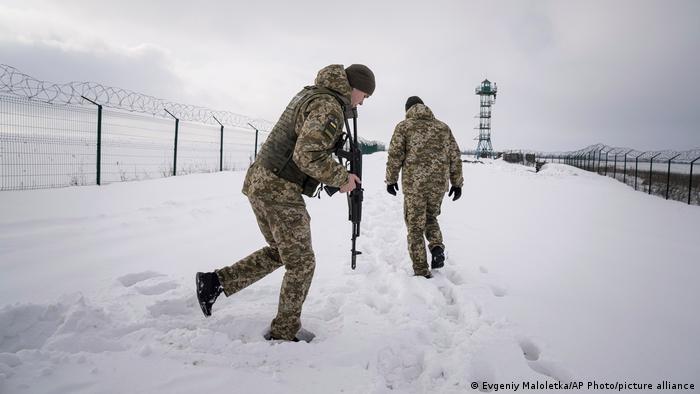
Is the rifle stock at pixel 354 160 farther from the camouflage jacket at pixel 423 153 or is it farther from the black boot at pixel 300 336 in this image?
the camouflage jacket at pixel 423 153

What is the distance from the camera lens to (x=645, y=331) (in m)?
2.64

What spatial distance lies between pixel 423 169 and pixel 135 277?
311 centimetres

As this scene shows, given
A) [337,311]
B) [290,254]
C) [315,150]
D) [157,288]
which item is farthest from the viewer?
[157,288]

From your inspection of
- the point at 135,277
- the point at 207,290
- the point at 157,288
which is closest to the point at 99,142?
the point at 135,277

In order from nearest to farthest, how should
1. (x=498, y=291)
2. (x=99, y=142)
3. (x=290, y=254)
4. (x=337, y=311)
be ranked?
1. (x=290, y=254)
2. (x=337, y=311)
3. (x=498, y=291)
4. (x=99, y=142)

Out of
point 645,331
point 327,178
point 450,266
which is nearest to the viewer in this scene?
point 327,178

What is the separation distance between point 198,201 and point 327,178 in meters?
5.76

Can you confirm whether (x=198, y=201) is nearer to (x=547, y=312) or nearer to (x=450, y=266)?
(x=450, y=266)

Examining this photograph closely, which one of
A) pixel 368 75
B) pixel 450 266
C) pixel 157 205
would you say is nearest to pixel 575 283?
pixel 450 266

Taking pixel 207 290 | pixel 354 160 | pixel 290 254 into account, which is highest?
pixel 354 160

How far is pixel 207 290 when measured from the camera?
2.49 m

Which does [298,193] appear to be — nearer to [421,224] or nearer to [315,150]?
[315,150]

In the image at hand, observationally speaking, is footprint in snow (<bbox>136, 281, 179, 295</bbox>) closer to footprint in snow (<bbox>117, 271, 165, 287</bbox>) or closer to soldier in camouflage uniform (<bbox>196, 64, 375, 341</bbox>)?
footprint in snow (<bbox>117, 271, 165, 287</bbox>)

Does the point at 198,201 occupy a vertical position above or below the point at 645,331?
above
